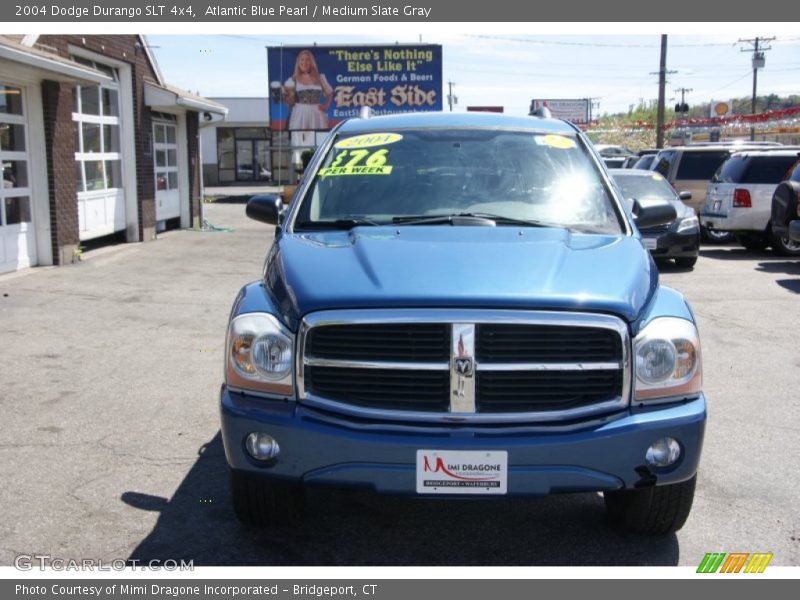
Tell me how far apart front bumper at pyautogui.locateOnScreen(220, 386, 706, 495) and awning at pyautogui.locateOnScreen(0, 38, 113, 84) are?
828 centimetres

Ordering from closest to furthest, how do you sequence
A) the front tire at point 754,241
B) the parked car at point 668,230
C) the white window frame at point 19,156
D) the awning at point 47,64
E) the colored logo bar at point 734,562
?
the colored logo bar at point 734,562 < the awning at point 47,64 < the white window frame at point 19,156 < the parked car at point 668,230 < the front tire at point 754,241

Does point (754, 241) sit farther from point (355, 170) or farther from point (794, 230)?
point (355, 170)

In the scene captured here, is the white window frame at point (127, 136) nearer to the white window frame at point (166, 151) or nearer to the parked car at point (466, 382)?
the white window frame at point (166, 151)

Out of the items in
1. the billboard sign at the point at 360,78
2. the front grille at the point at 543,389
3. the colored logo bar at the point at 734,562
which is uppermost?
the billboard sign at the point at 360,78

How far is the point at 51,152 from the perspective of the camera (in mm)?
12297

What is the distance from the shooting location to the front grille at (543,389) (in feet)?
11.3

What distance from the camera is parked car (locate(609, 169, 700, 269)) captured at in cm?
1320

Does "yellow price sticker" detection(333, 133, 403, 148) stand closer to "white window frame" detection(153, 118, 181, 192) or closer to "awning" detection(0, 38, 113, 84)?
"awning" detection(0, 38, 113, 84)

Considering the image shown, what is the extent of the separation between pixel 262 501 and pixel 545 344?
1465mm

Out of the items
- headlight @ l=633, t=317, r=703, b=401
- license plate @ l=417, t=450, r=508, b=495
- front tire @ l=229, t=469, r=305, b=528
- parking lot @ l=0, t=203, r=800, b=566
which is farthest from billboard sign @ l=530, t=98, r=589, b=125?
license plate @ l=417, t=450, r=508, b=495

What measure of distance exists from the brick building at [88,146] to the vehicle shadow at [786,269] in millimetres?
10203

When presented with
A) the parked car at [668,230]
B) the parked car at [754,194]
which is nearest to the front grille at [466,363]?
the parked car at [668,230]

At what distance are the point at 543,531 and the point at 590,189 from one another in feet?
6.30

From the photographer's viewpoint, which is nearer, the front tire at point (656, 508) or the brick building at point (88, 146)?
the front tire at point (656, 508)
